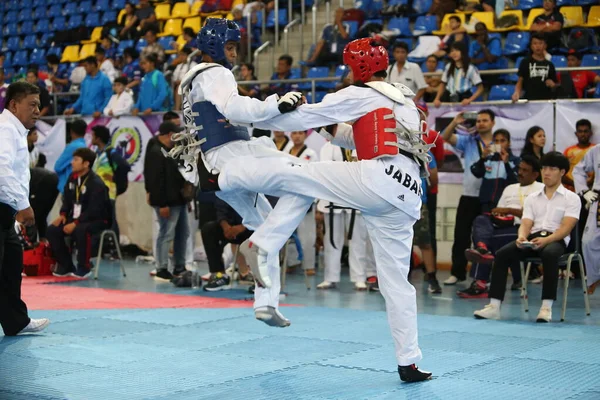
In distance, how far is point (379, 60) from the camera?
5.59 metres

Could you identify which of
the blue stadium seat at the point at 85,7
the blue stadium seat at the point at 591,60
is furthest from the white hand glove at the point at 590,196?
the blue stadium seat at the point at 85,7

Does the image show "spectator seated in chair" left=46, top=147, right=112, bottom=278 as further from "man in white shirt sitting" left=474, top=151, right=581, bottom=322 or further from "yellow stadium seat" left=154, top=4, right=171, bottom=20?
"yellow stadium seat" left=154, top=4, right=171, bottom=20

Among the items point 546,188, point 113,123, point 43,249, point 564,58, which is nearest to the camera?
point 546,188

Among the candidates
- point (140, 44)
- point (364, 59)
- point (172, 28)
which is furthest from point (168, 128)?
point (140, 44)

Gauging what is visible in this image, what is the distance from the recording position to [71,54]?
824 inches

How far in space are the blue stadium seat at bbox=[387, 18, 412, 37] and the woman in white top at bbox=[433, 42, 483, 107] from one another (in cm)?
355

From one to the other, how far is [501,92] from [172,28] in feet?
28.8

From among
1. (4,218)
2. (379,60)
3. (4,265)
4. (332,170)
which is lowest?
(4,265)

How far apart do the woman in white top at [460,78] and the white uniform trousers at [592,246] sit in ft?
8.57

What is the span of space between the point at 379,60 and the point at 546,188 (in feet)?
12.9

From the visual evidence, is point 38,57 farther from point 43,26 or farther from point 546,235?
point 546,235

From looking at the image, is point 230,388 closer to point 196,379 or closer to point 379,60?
point 196,379

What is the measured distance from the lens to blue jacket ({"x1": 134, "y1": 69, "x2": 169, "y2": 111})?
13.9m

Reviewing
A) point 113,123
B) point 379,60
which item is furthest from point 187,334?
point 113,123
